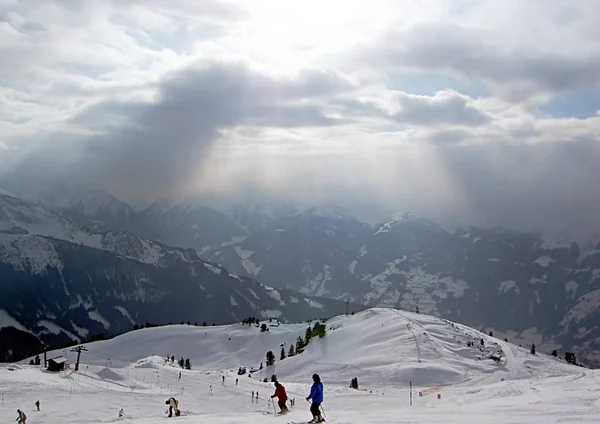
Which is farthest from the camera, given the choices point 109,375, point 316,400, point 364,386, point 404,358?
point 404,358

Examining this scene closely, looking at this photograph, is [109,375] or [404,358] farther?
[404,358]

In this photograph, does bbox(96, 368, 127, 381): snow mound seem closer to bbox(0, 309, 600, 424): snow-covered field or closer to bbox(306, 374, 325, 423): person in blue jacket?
bbox(0, 309, 600, 424): snow-covered field

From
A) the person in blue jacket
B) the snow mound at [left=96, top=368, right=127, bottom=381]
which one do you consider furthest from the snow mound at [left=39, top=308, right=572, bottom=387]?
the person in blue jacket

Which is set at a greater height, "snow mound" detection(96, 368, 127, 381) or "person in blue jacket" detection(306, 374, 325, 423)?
"person in blue jacket" detection(306, 374, 325, 423)

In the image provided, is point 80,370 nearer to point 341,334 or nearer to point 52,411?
point 52,411

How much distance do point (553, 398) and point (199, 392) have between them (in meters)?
48.6

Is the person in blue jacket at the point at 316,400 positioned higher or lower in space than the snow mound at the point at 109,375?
higher

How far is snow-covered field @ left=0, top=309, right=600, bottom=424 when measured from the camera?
3372 cm

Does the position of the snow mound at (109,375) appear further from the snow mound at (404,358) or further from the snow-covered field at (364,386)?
the snow mound at (404,358)

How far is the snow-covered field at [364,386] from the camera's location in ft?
111

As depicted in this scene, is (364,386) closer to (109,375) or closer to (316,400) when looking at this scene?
(109,375)

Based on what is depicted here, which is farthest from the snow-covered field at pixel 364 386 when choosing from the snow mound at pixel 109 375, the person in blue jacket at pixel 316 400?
the person in blue jacket at pixel 316 400

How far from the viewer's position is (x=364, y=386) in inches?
4301

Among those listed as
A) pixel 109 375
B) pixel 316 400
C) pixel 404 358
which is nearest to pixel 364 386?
pixel 404 358
